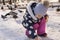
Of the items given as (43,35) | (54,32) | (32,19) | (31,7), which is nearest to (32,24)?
(32,19)

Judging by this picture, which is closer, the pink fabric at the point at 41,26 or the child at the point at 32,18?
the child at the point at 32,18

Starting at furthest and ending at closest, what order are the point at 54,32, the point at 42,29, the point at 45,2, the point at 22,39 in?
the point at 54,32, the point at 42,29, the point at 22,39, the point at 45,2

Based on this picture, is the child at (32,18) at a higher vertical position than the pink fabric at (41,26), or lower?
higher

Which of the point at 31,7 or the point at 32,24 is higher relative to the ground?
the point at 31,7

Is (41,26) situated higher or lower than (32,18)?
lower

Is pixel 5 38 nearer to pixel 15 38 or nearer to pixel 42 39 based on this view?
pixel 15 38

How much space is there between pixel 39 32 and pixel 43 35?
3.0 inches

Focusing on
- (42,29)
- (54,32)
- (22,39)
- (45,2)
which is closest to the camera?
(45,2)

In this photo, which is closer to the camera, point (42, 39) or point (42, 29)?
point (42, 39)

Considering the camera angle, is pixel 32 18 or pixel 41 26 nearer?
pixel 32 18

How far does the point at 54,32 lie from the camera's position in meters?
3.20

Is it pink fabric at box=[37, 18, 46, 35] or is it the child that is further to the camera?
pink fabric at box=[37, 18, 46, 35]

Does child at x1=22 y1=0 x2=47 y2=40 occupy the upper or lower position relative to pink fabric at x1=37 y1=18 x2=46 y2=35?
upper

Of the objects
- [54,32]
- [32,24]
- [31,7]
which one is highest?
[31,7]
